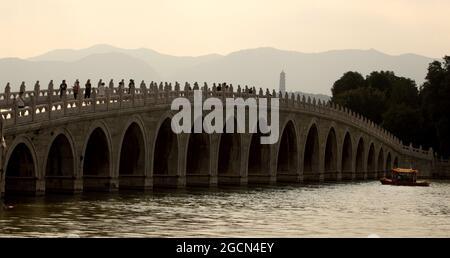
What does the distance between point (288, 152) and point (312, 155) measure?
5.72 metres

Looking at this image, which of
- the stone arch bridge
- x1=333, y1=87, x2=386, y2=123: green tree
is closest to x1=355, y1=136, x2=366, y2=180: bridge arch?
the stone arch bridge

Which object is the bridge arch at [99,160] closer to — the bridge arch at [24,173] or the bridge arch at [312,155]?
the bridge arch at [24,173]

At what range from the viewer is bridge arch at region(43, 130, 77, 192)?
49594 mm

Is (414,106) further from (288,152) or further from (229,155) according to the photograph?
(229,155)

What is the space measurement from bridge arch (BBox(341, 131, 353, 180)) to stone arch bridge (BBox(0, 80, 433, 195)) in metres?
0.16

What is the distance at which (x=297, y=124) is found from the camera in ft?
255

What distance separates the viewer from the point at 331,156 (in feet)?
292

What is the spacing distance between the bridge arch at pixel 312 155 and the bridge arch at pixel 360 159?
11577 mm

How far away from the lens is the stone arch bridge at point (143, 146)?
46312 mm

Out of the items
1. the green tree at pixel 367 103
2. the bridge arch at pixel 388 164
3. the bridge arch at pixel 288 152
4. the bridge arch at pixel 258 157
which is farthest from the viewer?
the green tree at pixel 367 103

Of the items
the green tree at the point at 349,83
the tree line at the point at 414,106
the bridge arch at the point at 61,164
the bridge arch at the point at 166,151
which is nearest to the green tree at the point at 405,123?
the tree line at the point at 414,106

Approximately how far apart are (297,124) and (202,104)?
17136mm
